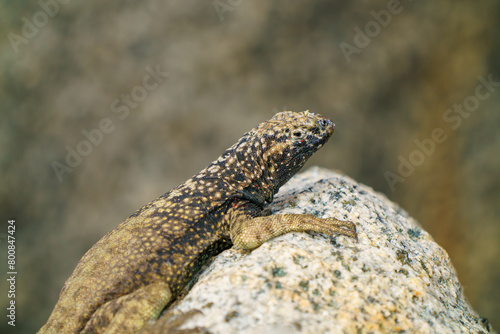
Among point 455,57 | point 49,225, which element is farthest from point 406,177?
point 49,225

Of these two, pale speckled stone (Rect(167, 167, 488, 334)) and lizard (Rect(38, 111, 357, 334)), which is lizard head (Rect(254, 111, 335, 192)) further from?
pale speckled stone (Rect(167, 167, 488, 334))

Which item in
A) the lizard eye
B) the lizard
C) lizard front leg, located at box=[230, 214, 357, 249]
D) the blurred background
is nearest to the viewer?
the lizard

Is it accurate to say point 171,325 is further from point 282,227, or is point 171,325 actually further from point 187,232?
point 282,227

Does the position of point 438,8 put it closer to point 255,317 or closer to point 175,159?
point 175,159

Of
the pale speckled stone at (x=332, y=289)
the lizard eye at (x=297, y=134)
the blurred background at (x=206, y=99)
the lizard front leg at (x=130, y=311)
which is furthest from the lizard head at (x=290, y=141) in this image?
the blurred background at (x=206, y=99)

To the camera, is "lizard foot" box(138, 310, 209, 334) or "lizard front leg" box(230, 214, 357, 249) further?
"lizard front leg" box(230, 214, 357, 249)

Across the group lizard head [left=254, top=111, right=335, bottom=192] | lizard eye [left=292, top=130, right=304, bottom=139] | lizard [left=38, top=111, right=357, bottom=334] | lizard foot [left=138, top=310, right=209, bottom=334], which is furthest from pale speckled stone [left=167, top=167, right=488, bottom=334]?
lizard eye [left=292, top=130, right=304, bottom=139]
